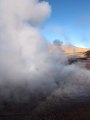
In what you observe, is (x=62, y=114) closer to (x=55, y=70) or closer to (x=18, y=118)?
(x=18, y=118)

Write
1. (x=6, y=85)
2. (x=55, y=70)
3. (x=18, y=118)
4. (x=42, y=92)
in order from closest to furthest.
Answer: (x=18, y=118) < (x=42, y=92) < (x=6, y=85) < (x=55, y=70)

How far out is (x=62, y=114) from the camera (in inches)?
395

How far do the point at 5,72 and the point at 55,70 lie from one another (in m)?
4.13

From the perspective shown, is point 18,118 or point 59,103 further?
point 59,103

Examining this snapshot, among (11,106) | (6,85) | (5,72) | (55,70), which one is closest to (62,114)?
(11,106)

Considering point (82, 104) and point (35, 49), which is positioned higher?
point (35, 49)

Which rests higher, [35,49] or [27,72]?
[35,49]

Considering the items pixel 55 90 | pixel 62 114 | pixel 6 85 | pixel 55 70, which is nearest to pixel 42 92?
pixel 55 90

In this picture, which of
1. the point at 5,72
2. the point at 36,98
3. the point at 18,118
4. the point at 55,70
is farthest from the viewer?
the point at 55,70


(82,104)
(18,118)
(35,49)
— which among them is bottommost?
(18,118)

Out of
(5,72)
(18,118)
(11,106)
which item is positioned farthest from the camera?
(5,72)

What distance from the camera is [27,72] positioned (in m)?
18.0

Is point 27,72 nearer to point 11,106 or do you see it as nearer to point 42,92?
point 42,92

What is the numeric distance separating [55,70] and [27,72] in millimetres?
2553
